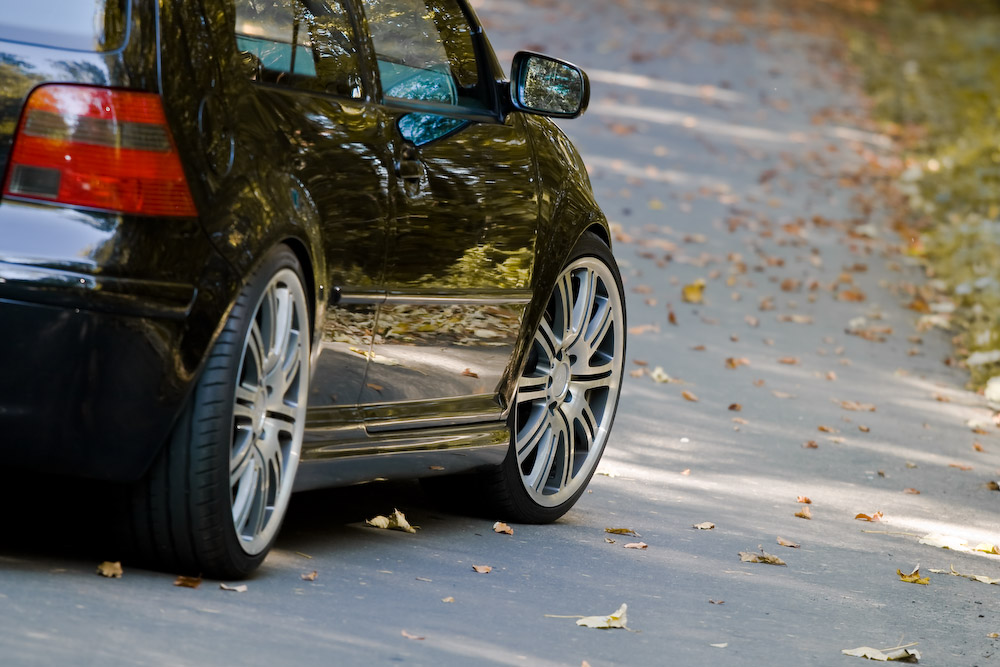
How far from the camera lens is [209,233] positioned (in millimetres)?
3889

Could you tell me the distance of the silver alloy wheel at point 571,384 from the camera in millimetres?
5789

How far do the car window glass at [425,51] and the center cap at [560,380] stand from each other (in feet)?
3.34

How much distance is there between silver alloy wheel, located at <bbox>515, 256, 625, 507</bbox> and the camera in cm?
579

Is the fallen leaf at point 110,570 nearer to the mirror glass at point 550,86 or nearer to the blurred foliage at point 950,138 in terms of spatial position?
the mirror glass at point 550,86

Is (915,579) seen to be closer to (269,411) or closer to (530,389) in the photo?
(530,389)

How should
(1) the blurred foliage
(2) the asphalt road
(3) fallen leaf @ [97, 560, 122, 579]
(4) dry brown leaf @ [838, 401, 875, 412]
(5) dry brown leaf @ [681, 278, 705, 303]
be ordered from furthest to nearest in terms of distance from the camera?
(1) the blurred foliage < (5) dry brown leaf @ [681, 278, 705, 303] < (4) dry brown leaf @ [838, 401, 875, 412] < (3) fallen leaf @ [97, 560, 122, 579] < (2) the asphalt road

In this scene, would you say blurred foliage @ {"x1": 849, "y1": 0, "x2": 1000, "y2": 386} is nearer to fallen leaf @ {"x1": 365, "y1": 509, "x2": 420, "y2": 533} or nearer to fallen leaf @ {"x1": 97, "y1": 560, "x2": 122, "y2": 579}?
fallen leaf @ {"x1": 365, "y1": 509, "x2": 420, "y2": 533}

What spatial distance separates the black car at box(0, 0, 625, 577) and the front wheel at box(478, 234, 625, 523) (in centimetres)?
2

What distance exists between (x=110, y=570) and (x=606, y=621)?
1.30m

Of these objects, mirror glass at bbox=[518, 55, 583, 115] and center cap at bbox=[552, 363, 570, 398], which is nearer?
mirror glass at bbox=[518, 55, 583, 115]

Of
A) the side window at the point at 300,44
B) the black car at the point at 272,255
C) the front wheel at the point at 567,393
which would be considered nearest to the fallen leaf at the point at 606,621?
the black car at the point at 272,255

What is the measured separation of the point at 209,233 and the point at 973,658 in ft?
7.87

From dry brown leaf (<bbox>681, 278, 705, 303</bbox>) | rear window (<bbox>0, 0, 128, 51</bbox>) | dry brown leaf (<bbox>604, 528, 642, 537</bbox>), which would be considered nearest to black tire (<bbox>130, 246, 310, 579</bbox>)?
rear window (<bbox>0, 0, 128, 51</bbox>)

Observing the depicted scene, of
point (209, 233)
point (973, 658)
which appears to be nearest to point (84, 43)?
point (209, 233)
